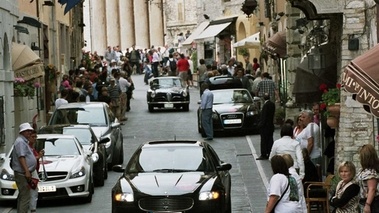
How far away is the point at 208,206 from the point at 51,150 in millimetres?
6139

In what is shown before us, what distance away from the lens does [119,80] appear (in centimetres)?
4750

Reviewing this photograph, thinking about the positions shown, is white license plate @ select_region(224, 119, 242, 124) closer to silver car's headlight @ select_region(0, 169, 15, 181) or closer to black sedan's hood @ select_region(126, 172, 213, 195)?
silver car's headlight @ select_region(0, 169, 15, 181)

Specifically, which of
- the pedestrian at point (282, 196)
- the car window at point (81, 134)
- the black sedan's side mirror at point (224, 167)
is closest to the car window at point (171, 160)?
the black sedan's side mirror at point (224, 167)

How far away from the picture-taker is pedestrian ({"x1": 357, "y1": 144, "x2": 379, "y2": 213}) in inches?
632

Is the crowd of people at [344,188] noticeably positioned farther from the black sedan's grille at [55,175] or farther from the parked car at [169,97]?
the parked car at [169,97]

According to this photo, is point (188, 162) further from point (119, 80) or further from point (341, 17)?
point (119, 80)

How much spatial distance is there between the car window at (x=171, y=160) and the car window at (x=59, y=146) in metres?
3.91

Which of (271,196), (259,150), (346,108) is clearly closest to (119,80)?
(259,150)

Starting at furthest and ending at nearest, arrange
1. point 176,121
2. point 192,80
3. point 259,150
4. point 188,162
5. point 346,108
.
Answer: point 192,80 → point 176,121 → point 259,150 → point 346,108 → point 188,162

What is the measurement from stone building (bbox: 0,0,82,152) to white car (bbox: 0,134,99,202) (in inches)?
217

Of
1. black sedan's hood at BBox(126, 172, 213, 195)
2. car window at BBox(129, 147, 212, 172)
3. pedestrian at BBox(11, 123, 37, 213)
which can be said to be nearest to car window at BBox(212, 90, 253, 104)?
car window at BBox(129, 147, 212, 172)

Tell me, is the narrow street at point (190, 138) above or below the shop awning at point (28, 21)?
below

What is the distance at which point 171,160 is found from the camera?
862 inches

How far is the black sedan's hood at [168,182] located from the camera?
67.4 feet
